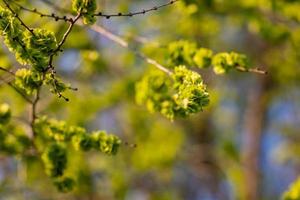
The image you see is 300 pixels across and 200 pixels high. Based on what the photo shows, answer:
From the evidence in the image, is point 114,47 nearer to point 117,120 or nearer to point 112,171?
point 117,120

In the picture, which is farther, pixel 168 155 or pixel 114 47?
pixel 114 47

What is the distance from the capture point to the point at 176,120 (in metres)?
11.4

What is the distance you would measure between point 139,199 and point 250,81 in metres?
3.86

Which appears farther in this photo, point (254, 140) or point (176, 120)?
point (254, 140)

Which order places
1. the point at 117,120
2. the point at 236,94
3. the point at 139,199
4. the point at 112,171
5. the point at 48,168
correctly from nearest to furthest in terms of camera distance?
the point at 48,168, the point at 112,171, the point at 117,120, the point at 139,199, the point at 236,94

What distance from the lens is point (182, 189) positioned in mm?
12766

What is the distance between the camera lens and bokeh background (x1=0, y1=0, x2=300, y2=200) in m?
7.25

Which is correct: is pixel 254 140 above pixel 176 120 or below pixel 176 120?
below

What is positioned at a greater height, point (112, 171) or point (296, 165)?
point (296, 165)

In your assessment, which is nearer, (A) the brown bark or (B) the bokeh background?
(B) the bokeh background

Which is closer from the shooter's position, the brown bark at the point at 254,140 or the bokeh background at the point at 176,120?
the bokeh background at the point at 176,120

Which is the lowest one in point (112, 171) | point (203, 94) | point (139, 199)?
point (203, 94)

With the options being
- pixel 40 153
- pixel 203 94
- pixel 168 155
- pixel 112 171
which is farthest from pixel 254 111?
pixel 203 94

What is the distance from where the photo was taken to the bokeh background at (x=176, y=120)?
7250 mm
